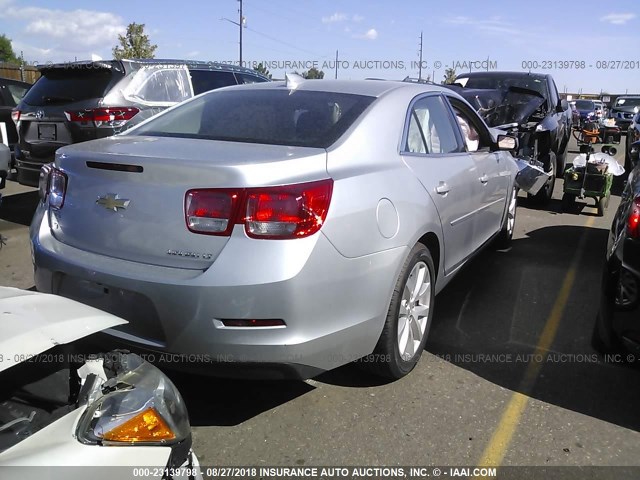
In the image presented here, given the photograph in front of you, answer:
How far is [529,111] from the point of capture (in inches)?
348

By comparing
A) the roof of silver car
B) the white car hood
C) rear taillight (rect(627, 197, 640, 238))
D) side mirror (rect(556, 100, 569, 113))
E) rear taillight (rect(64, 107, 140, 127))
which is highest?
side mirror (rect(556, 100, 569, 113))

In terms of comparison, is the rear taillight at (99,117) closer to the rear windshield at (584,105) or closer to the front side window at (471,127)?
the front side window at (471,127)

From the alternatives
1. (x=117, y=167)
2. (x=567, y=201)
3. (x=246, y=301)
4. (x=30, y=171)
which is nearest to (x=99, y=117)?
(x=30, y=171)

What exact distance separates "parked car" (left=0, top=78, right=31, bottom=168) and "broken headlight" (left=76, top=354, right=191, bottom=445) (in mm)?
6783

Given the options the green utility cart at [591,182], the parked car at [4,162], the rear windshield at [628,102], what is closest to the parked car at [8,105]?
the parked car at [4,162]

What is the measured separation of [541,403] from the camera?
3164 millimetres

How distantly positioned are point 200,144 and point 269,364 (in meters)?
1.18

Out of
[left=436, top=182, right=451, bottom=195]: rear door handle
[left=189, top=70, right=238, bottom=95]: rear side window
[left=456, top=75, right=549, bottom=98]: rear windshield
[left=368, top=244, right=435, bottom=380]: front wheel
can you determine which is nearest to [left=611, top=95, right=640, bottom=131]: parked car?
[left=456, top=75, right=549, bottom=98]: rear windshield

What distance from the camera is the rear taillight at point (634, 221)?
2.98 metres

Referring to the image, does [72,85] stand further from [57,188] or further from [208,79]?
[57,188]

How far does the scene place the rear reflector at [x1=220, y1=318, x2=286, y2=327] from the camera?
97.6 inches

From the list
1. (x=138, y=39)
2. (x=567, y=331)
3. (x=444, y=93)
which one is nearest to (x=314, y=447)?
(x=567, y=331)

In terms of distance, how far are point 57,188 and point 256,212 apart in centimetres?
122

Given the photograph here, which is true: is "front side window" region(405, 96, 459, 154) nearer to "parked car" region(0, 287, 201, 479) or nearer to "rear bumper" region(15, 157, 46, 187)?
"parked car" region(0, 287, 201, 479)
